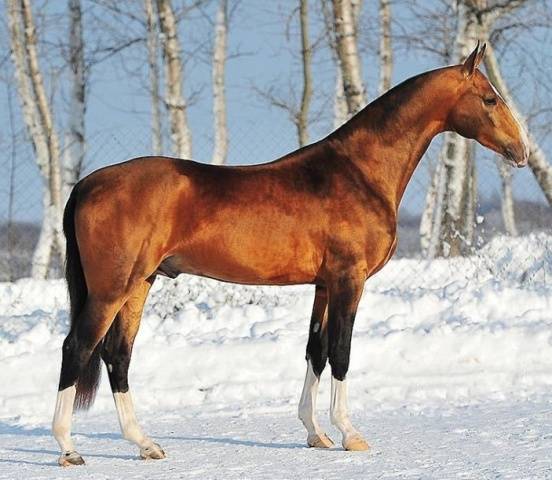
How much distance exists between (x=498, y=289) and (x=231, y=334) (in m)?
2.62

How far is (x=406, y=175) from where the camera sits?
18.1 ft

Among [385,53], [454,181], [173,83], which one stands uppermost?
[385,53]

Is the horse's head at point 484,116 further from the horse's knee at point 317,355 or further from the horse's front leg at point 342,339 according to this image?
the horse's knee at point 317,355

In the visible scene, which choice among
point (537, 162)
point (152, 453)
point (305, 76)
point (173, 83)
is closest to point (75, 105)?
point (173, 83)

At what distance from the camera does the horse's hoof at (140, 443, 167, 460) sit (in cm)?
526

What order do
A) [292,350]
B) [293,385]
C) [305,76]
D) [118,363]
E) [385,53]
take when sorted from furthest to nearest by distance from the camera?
[305,76]
[385,53]
[292,350]
[293,385]
[118,363]

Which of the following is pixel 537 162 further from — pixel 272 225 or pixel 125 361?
pixel 125 361

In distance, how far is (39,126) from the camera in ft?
48.8

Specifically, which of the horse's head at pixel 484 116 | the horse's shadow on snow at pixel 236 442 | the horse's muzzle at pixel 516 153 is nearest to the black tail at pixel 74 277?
the horse's shadow on snow at pixel 236 442

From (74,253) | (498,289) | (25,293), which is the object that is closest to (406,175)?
(74,253)

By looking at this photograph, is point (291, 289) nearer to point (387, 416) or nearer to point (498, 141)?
point (387, 416)

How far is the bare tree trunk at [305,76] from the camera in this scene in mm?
17219

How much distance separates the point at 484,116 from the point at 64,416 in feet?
8.82

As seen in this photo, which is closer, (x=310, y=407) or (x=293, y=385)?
(x=310, y=407)
